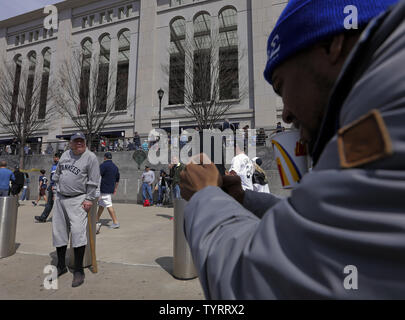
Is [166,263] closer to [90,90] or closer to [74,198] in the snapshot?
[74,198]

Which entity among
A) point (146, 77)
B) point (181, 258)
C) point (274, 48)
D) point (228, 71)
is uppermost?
point (146, 77)

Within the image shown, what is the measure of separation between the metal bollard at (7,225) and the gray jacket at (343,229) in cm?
512

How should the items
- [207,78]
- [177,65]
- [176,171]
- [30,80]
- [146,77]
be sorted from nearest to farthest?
[176,171]
[207,78]
[177,65]
[146,77]
[30,80]

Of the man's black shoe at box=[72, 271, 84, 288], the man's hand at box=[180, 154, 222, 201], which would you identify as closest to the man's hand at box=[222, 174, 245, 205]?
the man's hand at box=[180, 154, 222, 201]

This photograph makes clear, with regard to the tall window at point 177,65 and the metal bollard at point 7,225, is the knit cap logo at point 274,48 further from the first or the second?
the tall window at point 177,65

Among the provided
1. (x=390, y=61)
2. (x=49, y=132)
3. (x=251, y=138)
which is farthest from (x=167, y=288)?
(x=49, y=132)

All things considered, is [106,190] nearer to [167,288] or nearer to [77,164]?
[77,164]

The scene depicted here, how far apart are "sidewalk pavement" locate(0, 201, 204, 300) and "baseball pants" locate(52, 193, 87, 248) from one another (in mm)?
496

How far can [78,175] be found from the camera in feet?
11.6

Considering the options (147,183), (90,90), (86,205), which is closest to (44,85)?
(90,90)

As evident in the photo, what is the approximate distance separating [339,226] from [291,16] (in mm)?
762

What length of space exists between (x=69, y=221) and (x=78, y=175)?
2.37ft

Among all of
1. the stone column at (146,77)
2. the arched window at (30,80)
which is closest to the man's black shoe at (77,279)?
the stone column at (146,77)
